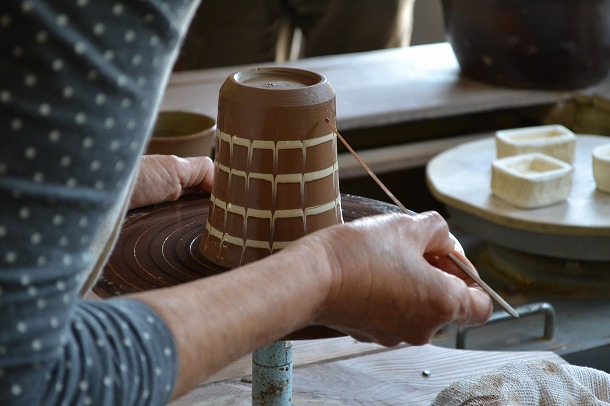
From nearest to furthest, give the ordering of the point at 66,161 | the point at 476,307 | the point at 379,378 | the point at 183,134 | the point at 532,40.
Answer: the point at 66,161 → the point at 476,307 → the point at 379,378 → the point at 183,134 → the point at 532,40

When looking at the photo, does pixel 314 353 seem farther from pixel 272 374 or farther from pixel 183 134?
pixel 183 134

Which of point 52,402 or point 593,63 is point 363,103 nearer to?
point 593,63

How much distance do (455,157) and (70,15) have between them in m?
1.58

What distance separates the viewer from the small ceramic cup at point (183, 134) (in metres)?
1.42

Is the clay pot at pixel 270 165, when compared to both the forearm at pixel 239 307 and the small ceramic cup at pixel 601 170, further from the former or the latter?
the small ceramic cup at pixel 601 170

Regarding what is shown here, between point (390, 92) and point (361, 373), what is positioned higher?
point (390, 92)

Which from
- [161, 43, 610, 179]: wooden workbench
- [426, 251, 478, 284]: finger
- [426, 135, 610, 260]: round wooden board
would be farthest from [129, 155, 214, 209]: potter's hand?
[161, 43, 610, 179]: wooden workbench

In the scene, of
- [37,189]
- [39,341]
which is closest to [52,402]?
[39,341]

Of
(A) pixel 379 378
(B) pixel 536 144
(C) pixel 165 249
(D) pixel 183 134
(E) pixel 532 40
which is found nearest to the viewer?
(C) pixel 165 249

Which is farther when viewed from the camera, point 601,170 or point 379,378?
point 601,170

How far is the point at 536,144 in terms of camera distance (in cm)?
198

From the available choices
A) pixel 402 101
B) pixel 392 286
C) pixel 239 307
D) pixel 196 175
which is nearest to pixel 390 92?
pixel 402 101

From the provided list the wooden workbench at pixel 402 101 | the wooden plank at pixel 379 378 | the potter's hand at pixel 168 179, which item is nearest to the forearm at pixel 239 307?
the potter's hand at pixel 168 179

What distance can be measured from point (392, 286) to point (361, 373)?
52 cm
